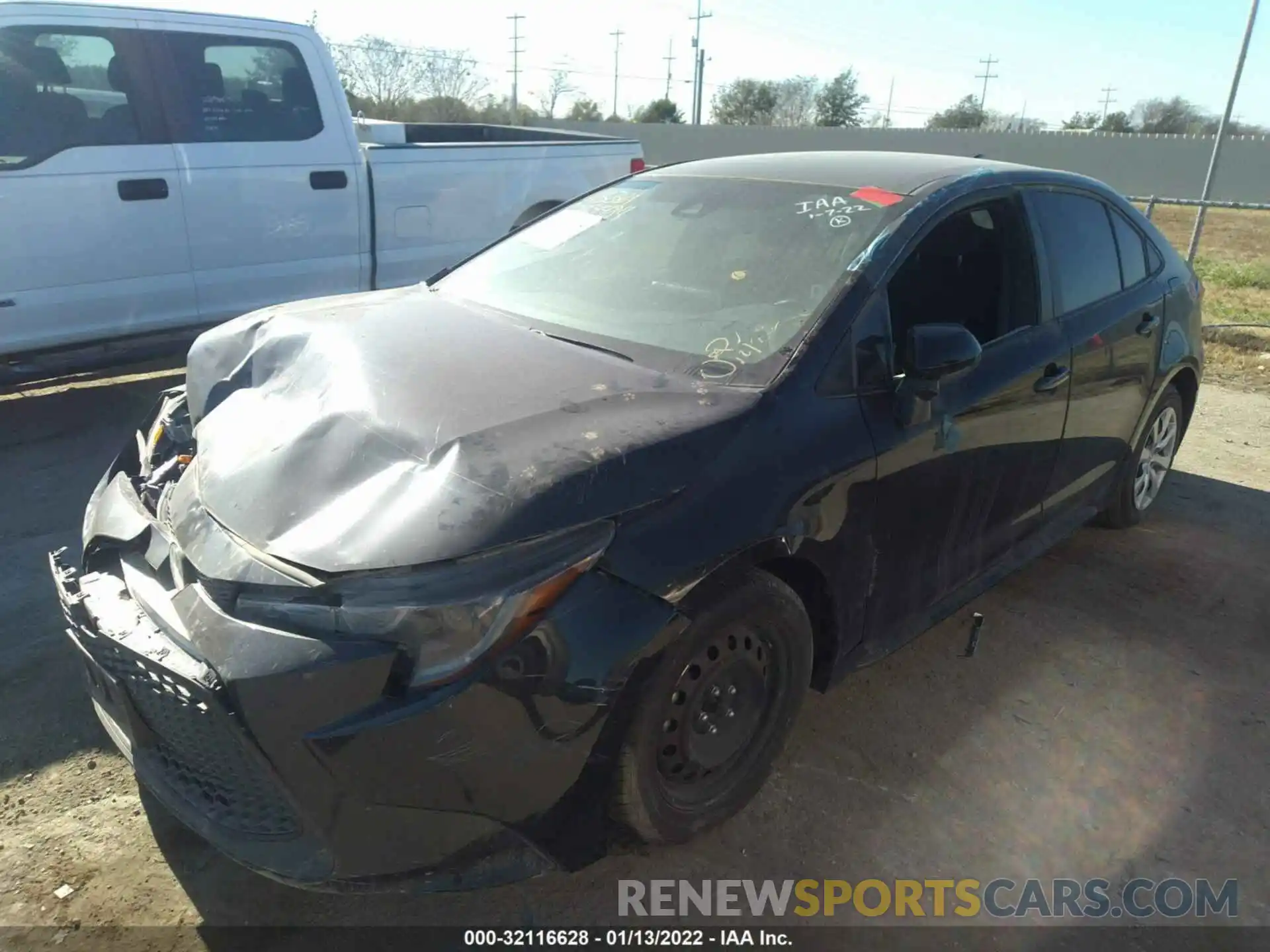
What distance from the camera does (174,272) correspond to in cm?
545

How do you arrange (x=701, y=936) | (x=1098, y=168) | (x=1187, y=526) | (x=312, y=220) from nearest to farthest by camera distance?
(x=701, y=936) → (x=1187, y=526) → (x=312, y=220) → (x=1098, y=168)

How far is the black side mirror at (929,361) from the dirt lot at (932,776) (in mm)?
1114

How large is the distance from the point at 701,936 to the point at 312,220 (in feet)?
16.4

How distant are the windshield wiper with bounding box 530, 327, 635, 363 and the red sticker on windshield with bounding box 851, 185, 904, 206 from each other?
39.6 inches

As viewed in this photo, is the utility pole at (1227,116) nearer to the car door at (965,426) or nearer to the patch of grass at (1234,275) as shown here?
the patch of grass at (1234,275)

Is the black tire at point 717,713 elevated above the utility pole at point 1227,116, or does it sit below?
below

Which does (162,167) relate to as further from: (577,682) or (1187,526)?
(1187,526)

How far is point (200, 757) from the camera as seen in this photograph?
2064 mm

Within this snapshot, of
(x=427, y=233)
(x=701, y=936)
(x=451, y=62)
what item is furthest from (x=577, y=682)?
(x=451, y=62)

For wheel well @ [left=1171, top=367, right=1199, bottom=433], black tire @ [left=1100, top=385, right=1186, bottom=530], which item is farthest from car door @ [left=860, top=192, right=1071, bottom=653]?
wheel well @ [left=1171, top=367, right=1199, bottom=433]

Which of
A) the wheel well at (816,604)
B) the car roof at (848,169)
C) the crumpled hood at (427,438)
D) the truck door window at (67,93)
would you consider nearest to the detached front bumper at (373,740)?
the crumpled hood at (427,438)

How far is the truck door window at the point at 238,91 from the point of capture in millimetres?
5363

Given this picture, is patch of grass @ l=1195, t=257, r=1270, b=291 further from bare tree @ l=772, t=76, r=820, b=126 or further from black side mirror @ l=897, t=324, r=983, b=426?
bare tree @ l=772, t=76, r=820, b=126

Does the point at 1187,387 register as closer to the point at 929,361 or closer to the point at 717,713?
the point at 929,361
